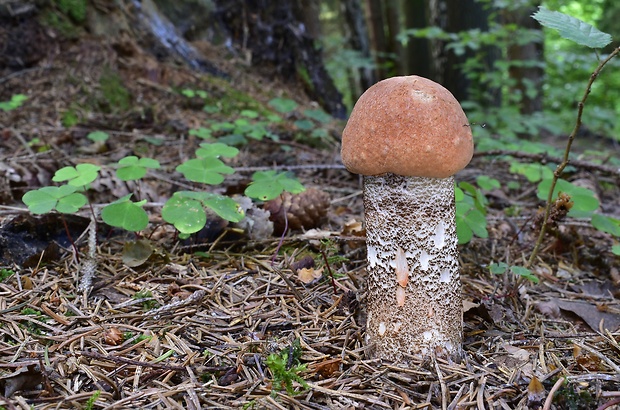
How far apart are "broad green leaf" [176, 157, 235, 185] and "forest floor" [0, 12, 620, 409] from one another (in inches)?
10.7

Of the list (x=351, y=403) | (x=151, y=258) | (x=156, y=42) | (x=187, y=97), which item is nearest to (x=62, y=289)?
(x=151, y=258)

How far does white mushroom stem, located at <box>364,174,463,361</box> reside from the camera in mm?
1861

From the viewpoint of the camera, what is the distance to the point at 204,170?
2.79m

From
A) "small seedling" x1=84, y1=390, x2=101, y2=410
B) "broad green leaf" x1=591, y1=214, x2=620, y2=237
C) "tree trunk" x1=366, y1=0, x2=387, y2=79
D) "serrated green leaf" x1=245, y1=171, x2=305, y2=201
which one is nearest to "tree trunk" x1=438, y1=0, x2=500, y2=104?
"tree trunk" x1=366, y1=0, x2=387, y2=79

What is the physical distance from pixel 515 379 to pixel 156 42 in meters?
5.00

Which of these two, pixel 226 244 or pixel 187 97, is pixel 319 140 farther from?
pixel 226 244

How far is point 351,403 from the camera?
1.64 meters

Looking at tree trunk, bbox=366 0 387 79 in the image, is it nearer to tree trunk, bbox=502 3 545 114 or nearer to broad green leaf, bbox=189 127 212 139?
tree trunk, bbox=502 3 545 114

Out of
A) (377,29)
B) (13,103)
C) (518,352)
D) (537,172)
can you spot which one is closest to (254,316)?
(518,352)

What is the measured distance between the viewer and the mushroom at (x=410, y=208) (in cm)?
172

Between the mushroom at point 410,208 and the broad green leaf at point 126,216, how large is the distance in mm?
1135

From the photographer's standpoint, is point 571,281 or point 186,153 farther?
point 186,153

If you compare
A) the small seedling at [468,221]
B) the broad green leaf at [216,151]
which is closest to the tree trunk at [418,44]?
the broad green leaf at [216,151]

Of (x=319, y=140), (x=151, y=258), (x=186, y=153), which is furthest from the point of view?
(x=319, y=140)
